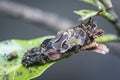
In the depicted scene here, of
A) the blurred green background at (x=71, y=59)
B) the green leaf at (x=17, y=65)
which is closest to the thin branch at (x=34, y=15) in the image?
the blurred green background at (x=71, y=59)

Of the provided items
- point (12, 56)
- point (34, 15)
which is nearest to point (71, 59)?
point (34, 15)

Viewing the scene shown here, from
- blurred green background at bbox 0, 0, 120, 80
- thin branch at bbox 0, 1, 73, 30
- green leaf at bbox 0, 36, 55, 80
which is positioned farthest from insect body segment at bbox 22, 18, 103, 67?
blurred green background at bbox 0, 0, 120, 80

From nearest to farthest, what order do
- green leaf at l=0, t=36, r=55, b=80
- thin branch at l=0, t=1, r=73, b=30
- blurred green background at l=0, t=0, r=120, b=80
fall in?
green leaf at l=0, t=36, r=55, b=80
thin branch at l=0, t=1, r=73, b=30
blurred green background at l=0, t=0, r=120, b=80

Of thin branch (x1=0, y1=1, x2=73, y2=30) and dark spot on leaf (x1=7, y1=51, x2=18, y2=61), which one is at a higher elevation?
thin branch (x1=0, y1=1, x2=73, y2=30)

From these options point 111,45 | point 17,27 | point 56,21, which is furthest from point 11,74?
point 17,27

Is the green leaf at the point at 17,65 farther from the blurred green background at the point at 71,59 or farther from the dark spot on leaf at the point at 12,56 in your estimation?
the blurred green background at the point at 71,59

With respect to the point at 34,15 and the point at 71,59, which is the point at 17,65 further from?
the point at 71,59

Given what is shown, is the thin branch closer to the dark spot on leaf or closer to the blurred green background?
the blurred green background
